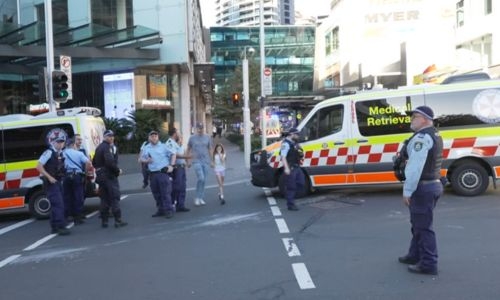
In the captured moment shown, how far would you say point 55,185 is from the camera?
29.3ft

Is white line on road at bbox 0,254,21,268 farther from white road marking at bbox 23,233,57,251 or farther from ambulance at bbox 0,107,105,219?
ambulance at bbox 0,107,105,219

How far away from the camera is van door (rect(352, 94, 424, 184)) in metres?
Result: 11.2

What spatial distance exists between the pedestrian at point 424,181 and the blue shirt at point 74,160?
6.50 m

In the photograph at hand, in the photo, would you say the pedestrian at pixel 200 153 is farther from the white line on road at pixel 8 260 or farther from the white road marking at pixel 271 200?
the white line on road at pixel 8 260

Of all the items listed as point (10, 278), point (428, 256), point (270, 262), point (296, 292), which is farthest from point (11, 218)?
point (428, 256)

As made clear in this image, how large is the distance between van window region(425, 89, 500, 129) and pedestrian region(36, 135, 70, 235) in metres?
7.14

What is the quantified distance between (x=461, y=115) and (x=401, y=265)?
5.87 m

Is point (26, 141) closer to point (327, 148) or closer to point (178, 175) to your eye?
point (178, 175)

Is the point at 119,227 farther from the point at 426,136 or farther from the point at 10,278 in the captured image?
the point at 426,136

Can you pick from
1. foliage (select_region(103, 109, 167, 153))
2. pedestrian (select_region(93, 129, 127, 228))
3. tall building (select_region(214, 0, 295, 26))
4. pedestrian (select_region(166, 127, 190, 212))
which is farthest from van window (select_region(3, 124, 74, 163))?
tall building (select_region(214, 0, 295, 26))

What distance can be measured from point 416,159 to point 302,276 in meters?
1.70

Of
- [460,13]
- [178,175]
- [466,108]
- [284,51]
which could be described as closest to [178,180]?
[178,175]

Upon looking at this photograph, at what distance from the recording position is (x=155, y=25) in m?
24.1

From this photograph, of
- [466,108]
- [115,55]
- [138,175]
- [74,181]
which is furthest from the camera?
[115,55]
